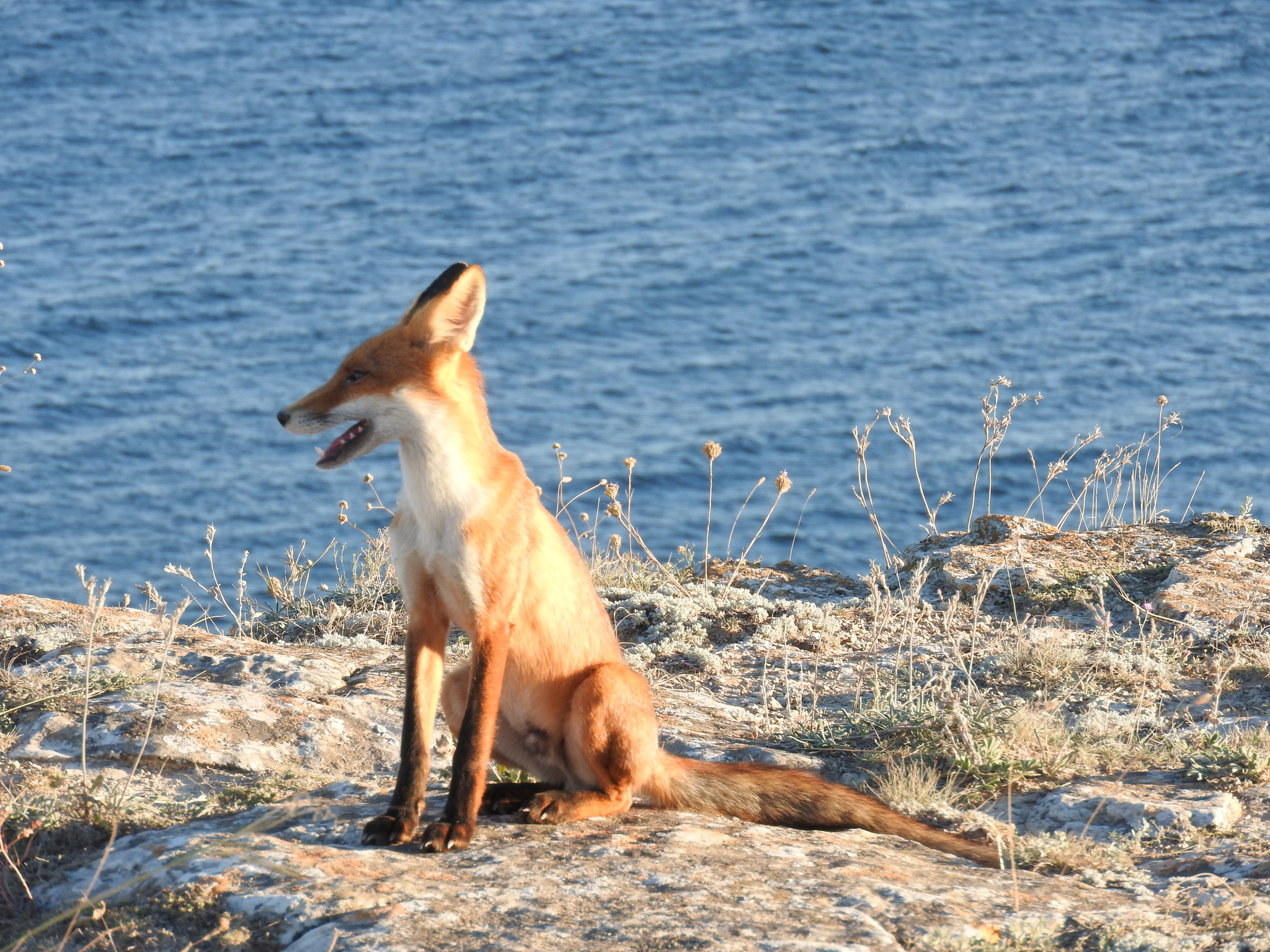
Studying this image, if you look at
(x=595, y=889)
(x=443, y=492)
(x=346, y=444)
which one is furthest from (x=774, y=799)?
(x=346, y=444)

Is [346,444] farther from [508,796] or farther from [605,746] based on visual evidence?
[508,796]

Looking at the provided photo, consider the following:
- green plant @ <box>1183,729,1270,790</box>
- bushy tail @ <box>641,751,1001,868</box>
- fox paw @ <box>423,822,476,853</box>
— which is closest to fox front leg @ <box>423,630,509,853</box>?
fox paw @ <box>423,822,476,853</box>

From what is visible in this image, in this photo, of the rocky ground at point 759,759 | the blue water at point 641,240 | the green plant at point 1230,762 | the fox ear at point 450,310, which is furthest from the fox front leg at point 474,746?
the blue water at point 641,240

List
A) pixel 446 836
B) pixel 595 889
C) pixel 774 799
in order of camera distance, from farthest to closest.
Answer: pixel 774 799 < pixel 446 836 < pixel 595 889

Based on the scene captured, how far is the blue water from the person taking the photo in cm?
1839

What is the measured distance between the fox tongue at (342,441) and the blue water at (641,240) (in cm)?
1246

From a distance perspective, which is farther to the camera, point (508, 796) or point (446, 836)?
point (508, 796)

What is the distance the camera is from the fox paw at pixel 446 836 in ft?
13.2

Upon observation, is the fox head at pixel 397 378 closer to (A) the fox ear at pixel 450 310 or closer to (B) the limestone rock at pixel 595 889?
(A) the fox ear at pixel 450 310

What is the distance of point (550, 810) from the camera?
174 inches

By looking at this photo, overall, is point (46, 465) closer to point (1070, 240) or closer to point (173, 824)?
point (173, 824)

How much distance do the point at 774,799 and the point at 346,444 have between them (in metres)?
2.05

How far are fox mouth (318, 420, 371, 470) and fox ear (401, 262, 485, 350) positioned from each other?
34 centimetres

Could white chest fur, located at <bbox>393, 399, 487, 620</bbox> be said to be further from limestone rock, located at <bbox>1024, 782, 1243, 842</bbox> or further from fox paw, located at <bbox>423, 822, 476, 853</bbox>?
limestone rock, located at <bbox>1024, 782, 1243, 842</bbox>
